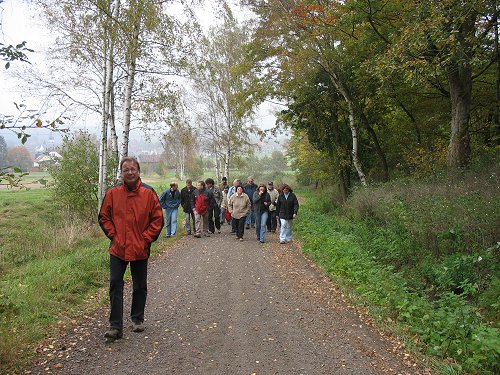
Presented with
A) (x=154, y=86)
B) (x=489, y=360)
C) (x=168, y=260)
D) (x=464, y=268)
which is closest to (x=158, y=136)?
(x=154, y=86)

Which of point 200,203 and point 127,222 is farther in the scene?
point 200,203

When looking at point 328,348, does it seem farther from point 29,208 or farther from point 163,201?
point 29,208

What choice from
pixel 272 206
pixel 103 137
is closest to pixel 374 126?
pixel 272 206

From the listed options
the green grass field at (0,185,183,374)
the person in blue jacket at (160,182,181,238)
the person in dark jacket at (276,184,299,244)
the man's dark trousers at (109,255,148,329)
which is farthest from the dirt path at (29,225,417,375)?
the person in blue jacket at (160,182,181,238)

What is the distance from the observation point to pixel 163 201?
1402 cm

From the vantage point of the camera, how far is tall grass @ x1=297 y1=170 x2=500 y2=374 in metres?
Result: 4.89

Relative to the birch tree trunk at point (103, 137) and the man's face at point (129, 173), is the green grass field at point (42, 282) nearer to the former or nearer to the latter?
the man's face at point (129, 173)

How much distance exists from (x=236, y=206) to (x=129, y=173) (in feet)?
28.5

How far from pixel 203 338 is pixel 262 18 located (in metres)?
15.4

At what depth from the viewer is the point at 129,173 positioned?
16.7 feet

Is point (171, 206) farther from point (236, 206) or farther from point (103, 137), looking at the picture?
point (103, 137)

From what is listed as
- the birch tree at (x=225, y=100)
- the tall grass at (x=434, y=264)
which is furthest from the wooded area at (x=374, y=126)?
the birch tree at (x=225, y=100)

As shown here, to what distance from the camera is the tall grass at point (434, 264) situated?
489 cm

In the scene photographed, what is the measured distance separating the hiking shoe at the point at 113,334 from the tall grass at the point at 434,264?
143 inches
